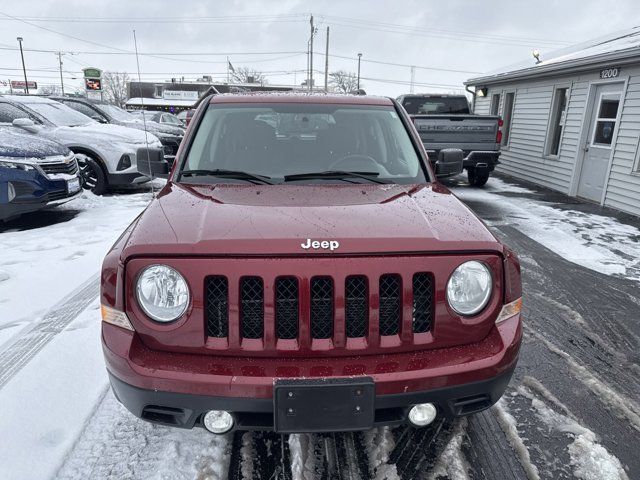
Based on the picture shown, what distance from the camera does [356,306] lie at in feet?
6.20

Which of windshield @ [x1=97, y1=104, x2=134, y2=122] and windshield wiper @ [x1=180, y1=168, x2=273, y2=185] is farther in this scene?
windshield @ [x1=97, y1=104, x2=134, y2=122]

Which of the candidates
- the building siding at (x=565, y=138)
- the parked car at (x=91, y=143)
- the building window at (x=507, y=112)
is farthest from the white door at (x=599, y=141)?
the parked car at (x=91, y=143)

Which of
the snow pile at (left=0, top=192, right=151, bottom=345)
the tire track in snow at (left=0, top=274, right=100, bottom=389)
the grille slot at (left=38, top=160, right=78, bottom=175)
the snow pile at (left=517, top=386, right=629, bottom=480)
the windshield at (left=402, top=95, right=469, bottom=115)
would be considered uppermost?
the windshield at (left=402, top=95, right=469, bottom=115)

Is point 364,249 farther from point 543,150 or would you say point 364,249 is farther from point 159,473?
point 543,150

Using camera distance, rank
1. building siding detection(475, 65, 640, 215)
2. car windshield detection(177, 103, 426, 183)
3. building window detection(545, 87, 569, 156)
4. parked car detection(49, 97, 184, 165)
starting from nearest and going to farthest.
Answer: car windshield detection(177, 103, 426, 183) < building siding detection(475, 65, 640, 215) < parked car detection(49, 97, 184, 165) < building window detection(545, 87, 569, 156)

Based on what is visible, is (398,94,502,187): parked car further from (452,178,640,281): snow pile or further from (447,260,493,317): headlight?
(447,260,493,317): headlight

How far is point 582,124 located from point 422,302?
34.2 feet

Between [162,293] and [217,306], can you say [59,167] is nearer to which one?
[162,293]

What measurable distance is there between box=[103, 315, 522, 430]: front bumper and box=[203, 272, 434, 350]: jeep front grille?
100 millimetres

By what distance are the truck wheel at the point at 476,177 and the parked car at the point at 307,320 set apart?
9.85 meters

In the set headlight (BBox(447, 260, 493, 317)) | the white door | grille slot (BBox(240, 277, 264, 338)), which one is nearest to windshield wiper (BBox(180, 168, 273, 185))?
grille slot (BBox(240, 277, 264, 338))

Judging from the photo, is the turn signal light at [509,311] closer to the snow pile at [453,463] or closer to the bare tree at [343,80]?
the snow pile at [453,463]

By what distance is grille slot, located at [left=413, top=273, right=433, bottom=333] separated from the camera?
1.92 meters

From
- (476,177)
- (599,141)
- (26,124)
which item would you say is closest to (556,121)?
(599,141)
